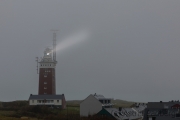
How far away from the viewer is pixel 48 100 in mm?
73625

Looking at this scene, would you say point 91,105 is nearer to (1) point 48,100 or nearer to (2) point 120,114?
(2) point 120,114

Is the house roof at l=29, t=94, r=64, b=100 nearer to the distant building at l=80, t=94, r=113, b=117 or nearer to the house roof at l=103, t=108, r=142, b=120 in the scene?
the distant building at l=80, t=94, r=113, b=117

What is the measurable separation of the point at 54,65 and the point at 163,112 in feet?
104

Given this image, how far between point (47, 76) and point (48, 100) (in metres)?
5.83

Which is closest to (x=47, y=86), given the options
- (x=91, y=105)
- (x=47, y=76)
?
(x=47, y=76)

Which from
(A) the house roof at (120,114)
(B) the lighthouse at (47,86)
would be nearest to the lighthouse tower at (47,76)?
(B) the lighthouse at (47,86)

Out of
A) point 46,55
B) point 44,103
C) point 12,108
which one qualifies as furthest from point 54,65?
point 12,108

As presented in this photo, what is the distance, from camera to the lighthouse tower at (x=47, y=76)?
251 feet

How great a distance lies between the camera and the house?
73625 millimetres

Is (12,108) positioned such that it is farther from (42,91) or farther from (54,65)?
(54,65)

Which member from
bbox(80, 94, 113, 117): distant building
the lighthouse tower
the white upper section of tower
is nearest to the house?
the lighthouse tower

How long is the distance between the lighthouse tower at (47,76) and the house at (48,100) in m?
2.32

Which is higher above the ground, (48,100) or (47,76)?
(47,76)

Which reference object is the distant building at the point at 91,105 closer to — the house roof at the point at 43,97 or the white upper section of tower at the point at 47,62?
the house roof at the point at 43,97
